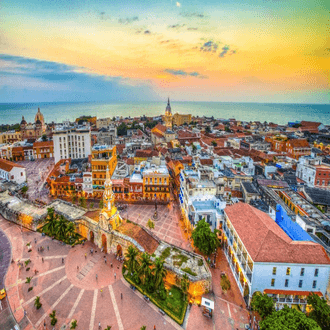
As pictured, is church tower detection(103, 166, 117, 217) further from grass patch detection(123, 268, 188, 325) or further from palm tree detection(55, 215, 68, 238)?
grass patch detection(123, 268, 188, 325)

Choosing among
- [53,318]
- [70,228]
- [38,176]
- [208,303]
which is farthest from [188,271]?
[38,176]

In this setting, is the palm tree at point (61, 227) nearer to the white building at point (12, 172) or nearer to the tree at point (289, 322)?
the tree at point (289, 322)

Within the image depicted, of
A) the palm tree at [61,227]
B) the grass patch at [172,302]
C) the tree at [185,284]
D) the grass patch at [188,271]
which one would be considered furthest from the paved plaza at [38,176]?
the tree at [185,284]

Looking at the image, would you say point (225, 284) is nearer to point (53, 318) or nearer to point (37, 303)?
point (53, 318)

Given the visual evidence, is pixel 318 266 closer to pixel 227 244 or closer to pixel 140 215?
pixel 227 244

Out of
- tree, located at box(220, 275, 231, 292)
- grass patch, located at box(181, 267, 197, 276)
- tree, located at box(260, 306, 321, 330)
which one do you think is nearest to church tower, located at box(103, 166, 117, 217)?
grass patch, located at box(181, 267, 197, 276)
